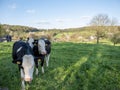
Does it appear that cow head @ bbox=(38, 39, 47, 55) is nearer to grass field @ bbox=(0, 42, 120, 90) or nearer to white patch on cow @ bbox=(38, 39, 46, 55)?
white patch on cow @ bbox=(38, 39, 46, 55)

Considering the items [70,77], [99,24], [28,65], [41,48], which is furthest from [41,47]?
[99,24]

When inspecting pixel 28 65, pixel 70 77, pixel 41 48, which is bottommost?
pixel 70 77

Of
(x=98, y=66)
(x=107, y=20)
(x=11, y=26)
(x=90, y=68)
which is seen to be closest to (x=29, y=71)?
(x=90, y=68)

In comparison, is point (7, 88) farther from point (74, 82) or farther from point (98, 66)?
point (98, 66)

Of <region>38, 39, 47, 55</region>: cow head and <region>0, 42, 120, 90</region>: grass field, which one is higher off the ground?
<region>38, 39, 47, 55</region>: cow head

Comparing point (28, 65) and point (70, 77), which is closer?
point (28, 65)

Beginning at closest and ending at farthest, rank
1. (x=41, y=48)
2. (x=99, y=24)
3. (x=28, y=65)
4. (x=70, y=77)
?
(x=28, y=65) < (x=70, y=77) < (x=41, y=48) < (x=99, y=24)

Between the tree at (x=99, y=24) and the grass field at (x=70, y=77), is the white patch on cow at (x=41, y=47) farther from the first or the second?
the tree at (x=99, y=24)

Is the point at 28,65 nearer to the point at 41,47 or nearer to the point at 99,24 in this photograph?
the point at 41,47

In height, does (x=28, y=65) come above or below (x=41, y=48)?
below

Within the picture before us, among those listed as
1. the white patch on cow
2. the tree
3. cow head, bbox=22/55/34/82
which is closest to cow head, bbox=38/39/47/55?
the white patch on cow

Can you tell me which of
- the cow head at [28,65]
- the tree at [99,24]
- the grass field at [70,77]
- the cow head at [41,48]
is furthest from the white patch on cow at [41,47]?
the tree at [99,24]

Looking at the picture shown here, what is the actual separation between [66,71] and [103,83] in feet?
7.48

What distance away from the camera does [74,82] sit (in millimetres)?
11398
